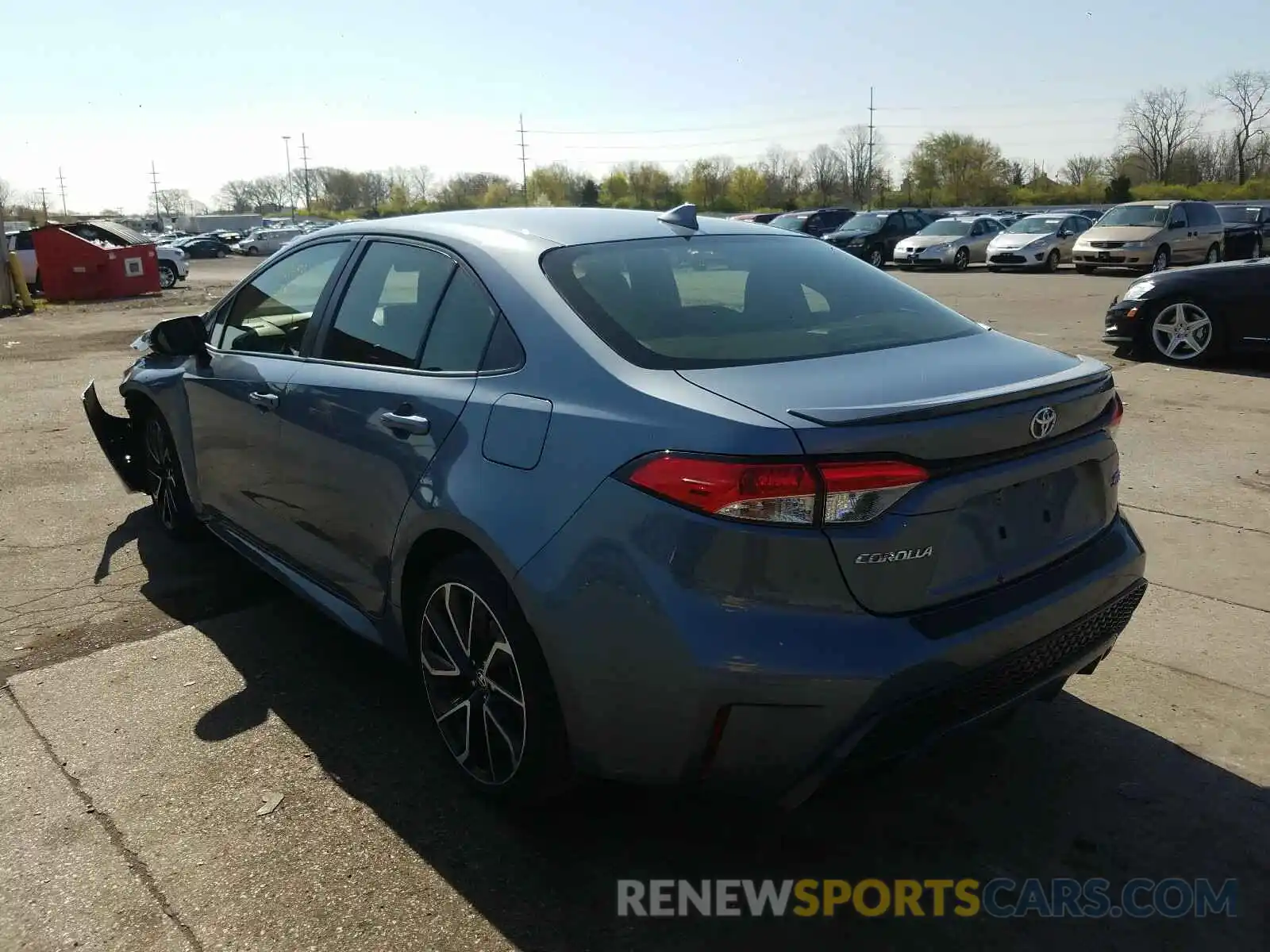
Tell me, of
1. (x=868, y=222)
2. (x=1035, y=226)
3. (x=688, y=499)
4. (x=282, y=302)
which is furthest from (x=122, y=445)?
(x=868, y=222)

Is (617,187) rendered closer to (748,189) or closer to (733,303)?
(748,189)

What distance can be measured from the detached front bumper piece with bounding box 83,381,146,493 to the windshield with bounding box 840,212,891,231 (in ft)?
92.9

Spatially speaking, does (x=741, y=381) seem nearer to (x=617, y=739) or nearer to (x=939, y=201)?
(x=617, y=739)

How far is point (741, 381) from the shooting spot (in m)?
2.41

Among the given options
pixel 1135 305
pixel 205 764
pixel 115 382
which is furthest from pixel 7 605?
pixel 1135 305

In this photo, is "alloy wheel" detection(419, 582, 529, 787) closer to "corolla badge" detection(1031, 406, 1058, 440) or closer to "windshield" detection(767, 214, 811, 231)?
"corolla badge" detection(1031, 406, 1058, 440)

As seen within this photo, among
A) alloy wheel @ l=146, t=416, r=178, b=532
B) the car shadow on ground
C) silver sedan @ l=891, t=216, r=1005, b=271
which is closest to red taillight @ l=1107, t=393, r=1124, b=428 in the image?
the car shadow on ground

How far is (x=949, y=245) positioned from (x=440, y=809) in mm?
27969

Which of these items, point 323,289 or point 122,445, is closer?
point 323,289

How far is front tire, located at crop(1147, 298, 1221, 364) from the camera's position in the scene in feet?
32.1

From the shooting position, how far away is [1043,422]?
2.47 meters

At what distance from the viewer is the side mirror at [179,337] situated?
4.23 m

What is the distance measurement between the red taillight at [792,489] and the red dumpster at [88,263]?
2447cm

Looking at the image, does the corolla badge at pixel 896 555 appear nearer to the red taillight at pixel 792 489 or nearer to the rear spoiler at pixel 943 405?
the red taillight at pixel 792 489
